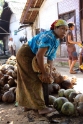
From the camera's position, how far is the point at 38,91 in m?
3.48

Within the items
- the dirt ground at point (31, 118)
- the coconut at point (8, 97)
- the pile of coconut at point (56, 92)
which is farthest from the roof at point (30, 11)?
the dirt ground at point (31, 118)

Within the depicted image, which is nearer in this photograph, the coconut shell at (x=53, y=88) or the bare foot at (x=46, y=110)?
the bare foot at (x=46, y=110)

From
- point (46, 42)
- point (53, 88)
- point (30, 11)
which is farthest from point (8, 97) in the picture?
point (30, 11)

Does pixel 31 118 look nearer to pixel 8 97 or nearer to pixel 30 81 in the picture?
pixel 30 81

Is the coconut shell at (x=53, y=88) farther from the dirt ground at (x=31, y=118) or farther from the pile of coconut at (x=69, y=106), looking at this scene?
the dirt ground at (x=31, y=118)

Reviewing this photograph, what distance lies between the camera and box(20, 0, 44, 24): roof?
38.9ft

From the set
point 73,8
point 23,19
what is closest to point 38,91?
point 73,8

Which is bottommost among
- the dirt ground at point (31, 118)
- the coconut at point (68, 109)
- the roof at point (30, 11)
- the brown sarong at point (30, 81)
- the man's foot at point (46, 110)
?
the dirt ground at point (31, 118)

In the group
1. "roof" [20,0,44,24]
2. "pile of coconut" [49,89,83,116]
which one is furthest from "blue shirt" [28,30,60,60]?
"roof" [20,0,44,24]

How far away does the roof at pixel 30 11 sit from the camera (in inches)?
466

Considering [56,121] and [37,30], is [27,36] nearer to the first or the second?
[37,30]

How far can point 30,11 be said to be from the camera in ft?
42.4

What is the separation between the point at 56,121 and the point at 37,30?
11.8 metres

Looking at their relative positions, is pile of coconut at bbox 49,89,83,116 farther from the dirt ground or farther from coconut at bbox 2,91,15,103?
coconut at bbox 2,91,15,103
